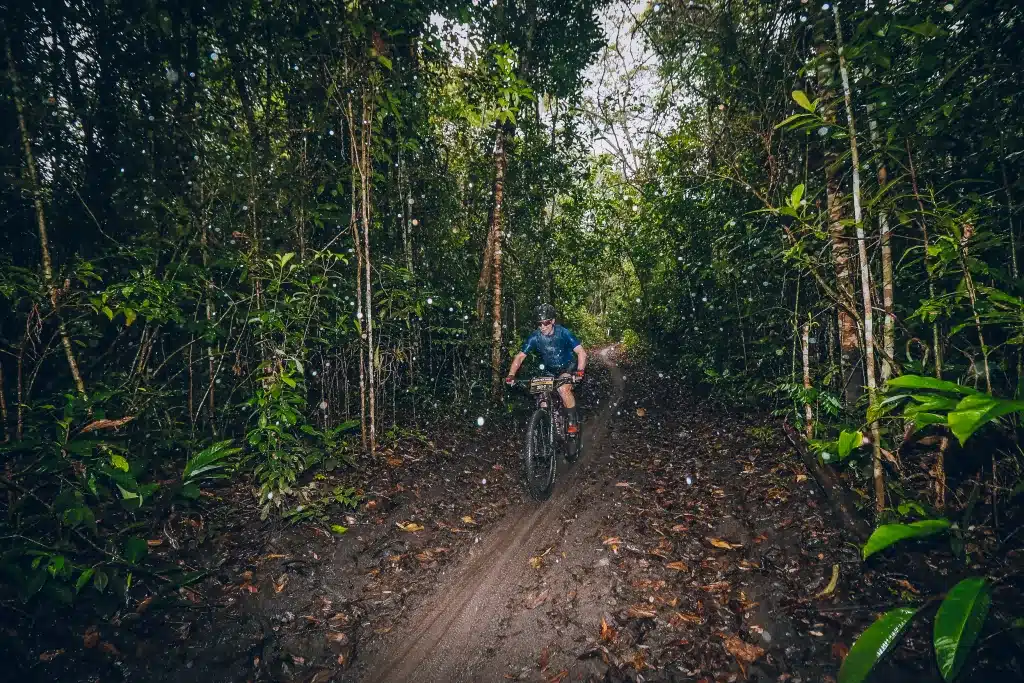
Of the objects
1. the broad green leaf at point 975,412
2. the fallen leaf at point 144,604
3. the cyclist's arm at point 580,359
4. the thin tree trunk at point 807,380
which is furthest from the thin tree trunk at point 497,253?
the broad green leaf at point 975,412

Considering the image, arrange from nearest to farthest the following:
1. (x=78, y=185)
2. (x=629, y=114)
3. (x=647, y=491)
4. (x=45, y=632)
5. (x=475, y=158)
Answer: (x=45, y=632) → (x=78, y=185) → (x=647, y=491) → (x=475, y=158) → (x=629, y=114)

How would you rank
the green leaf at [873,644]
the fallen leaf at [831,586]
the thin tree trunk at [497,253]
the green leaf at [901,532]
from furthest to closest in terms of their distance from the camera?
the thin tree trunk at [497,253] → the fallen leaf at [831,586] → the green leaf at [901,532] → the green leaf at [873,644]

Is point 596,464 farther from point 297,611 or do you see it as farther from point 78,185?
point 78,185

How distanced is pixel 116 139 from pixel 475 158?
721 cm

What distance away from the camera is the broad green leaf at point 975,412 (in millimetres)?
1840

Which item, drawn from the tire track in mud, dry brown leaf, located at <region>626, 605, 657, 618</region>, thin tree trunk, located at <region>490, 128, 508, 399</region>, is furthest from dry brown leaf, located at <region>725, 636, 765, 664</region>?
thin tree trunk, located at <region>490, 128, 508, 399</region>

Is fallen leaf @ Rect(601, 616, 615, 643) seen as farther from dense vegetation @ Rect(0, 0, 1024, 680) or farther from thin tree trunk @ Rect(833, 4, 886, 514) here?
thin tree trunk @ Rect(833, 4, 886, 514)

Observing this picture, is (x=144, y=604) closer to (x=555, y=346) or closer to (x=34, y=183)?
(x=34, y=183)

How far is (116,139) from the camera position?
5.00 metres

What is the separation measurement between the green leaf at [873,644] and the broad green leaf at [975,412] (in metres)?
0.87

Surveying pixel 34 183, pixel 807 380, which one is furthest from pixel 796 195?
pixel 34 183

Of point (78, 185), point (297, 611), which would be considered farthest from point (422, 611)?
point (78, 185)

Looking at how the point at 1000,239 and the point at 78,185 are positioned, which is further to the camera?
the point at 78,185

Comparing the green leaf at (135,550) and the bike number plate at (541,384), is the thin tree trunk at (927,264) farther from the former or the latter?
the green leaf at (135,550)
